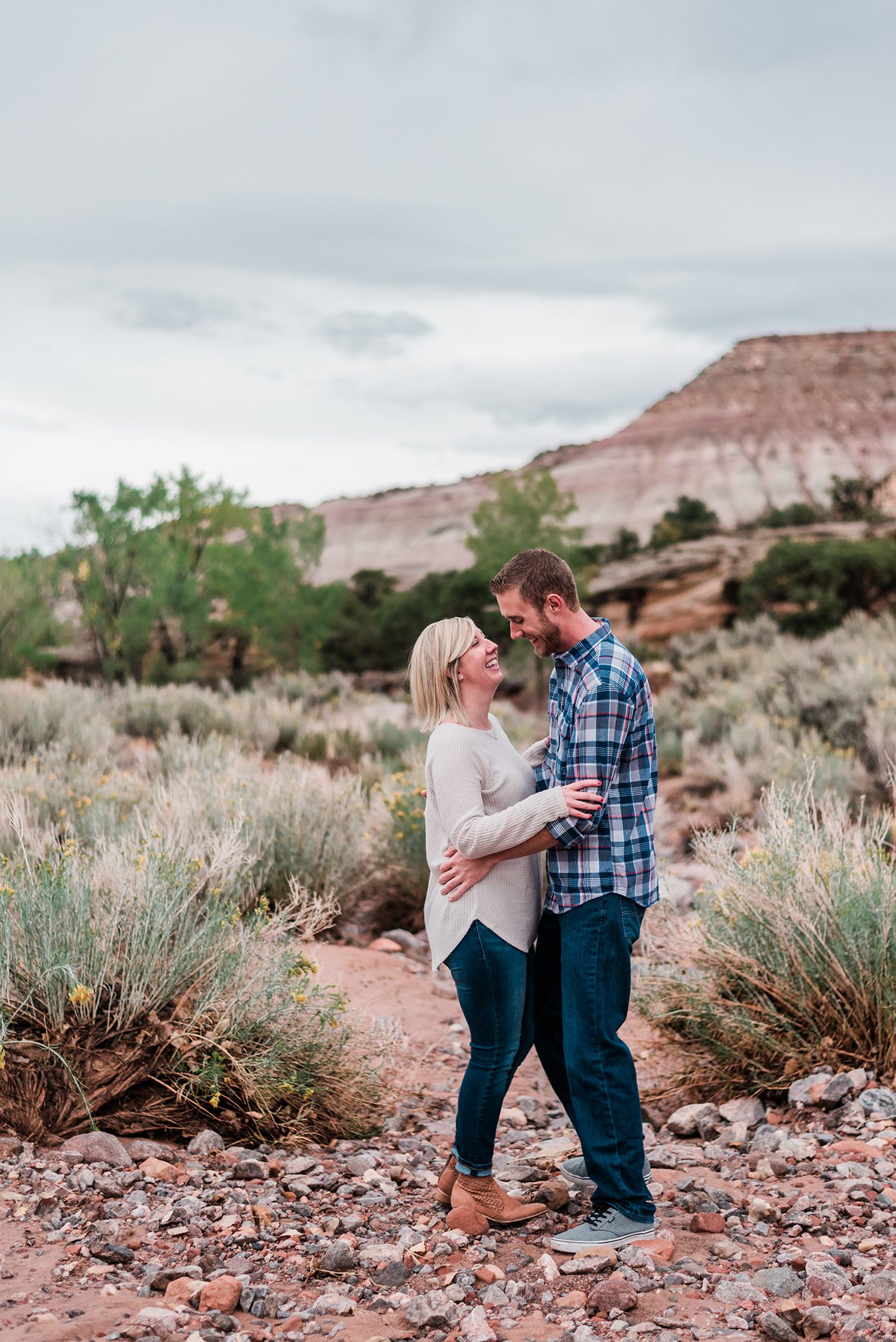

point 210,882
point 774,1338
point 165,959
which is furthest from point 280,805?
point 774,1338

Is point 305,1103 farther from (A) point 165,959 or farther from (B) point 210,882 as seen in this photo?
(B) point 210,882

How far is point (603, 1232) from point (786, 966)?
177 cm

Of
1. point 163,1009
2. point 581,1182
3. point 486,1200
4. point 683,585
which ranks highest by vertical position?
point 683,585

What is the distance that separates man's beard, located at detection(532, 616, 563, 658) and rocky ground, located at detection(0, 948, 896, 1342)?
1.71m

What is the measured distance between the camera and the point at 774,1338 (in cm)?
274

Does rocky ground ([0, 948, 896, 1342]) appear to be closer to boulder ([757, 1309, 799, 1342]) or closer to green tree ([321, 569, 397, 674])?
Result: boulder ([757, 1309, 799, 1342])

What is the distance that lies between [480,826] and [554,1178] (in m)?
1.50

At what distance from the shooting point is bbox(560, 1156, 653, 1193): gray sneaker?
373 cm

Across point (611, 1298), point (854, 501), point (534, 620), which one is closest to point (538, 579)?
point (534, 620)

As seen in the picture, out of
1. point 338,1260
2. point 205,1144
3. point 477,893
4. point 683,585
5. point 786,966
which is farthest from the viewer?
point 683,585

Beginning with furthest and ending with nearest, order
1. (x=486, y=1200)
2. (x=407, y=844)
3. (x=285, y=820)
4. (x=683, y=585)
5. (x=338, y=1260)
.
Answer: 1. (x=683, y=585)
2. (x=407, y=844)
3. (x=285, y=820)
4. (x=486, y=1200)
5. (x=338, y=1260)

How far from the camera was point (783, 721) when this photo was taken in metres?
12.2

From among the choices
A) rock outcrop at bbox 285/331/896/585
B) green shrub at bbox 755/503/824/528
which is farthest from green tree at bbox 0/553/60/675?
Answer: rock outcrop at bbox 285/331/896/585

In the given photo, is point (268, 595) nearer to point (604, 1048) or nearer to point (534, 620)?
point (534, 620)
